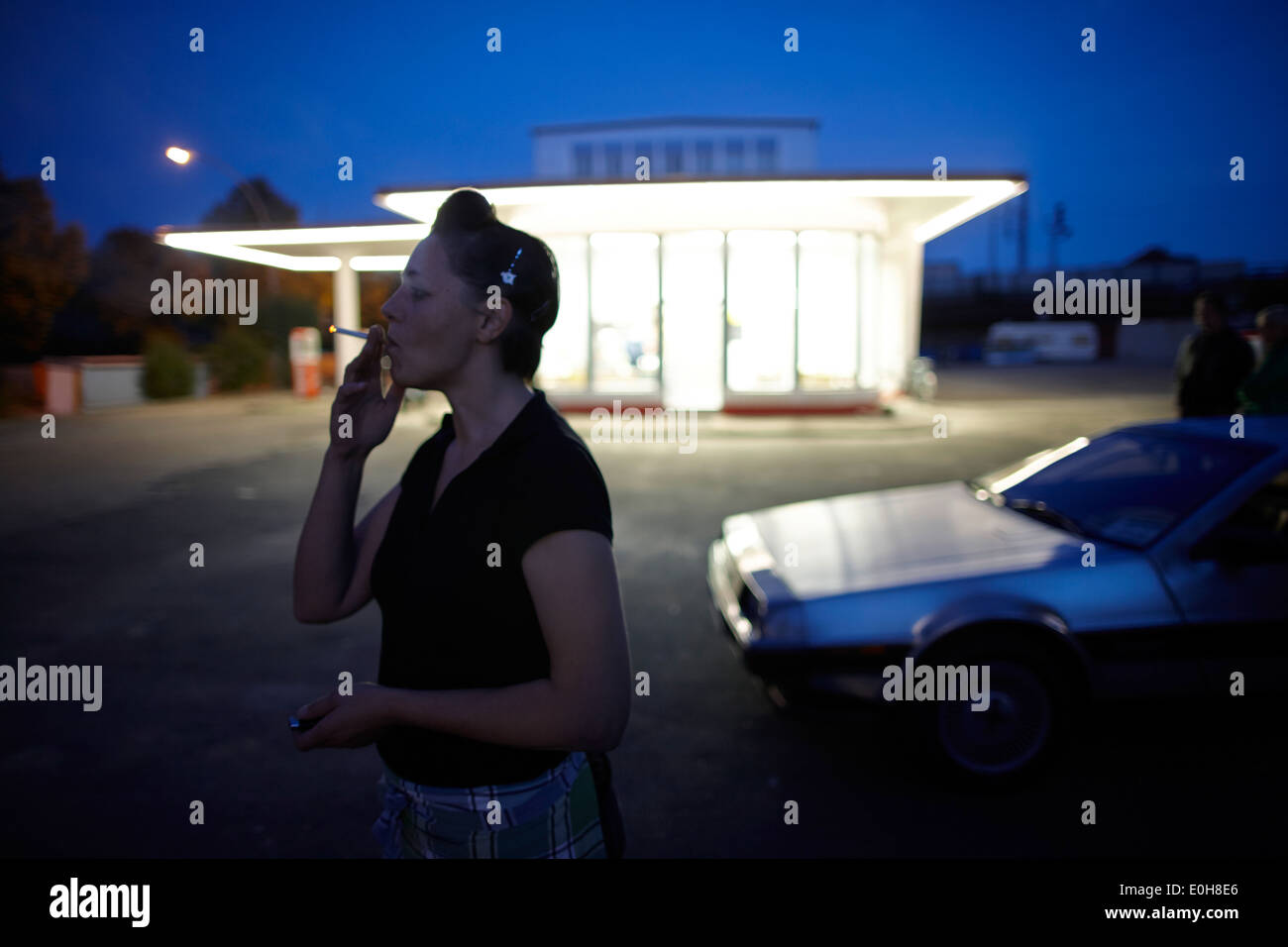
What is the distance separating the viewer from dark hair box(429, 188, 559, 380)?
1.50 metres

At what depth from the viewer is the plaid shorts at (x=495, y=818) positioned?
152 centimetres

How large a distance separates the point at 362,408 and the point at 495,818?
32.1 inches

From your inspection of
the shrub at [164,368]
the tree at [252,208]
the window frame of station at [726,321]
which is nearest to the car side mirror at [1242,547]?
the window frame of station at [726,321]

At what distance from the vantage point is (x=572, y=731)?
4.48 ft

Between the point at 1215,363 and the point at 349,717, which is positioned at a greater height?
the point at 1215,363

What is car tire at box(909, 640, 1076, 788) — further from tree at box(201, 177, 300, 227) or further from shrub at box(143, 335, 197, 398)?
tree at box(201, 177, 300, 227)

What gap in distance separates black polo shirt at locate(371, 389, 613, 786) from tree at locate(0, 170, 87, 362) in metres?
25.8

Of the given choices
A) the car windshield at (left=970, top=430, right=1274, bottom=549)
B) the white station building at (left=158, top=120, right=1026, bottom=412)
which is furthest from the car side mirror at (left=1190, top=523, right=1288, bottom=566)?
the white station building at (left=158, top=120, right=1026, bottom=412)

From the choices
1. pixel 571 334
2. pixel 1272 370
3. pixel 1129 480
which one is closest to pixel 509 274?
pixel 1129 480

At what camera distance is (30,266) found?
22.5 meters

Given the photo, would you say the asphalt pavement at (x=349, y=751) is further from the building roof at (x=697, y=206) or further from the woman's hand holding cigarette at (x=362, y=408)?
the building roof at (x=697, y=206)

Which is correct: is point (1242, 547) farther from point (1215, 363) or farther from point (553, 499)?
point (1215, 363)
